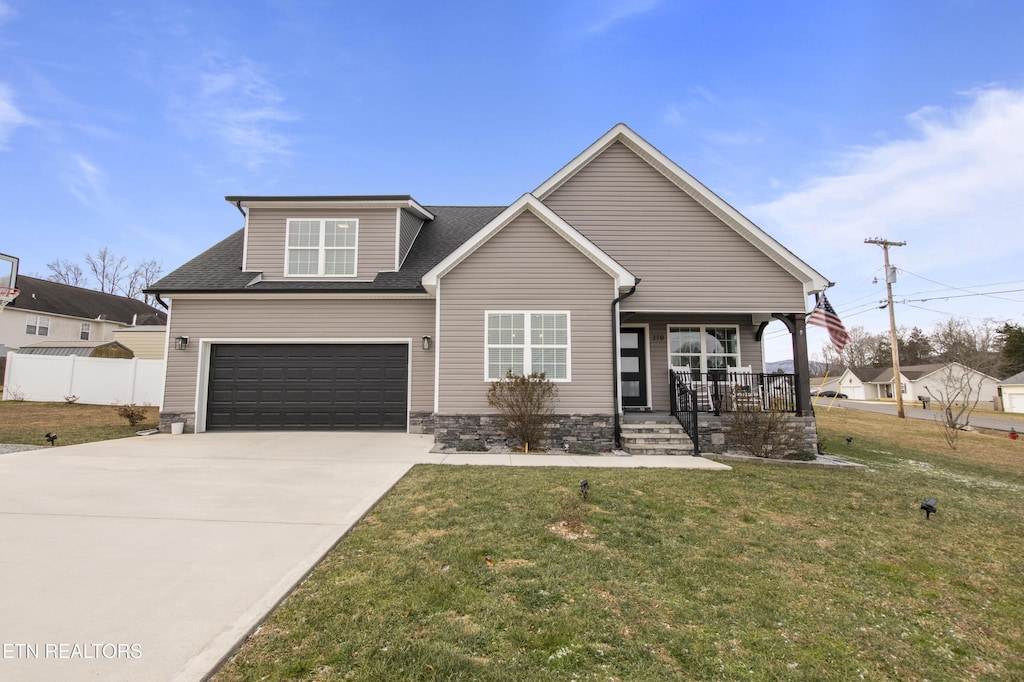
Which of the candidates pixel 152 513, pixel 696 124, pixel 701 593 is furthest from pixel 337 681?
pixel 696 124

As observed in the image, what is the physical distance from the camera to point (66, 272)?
41.2 metres

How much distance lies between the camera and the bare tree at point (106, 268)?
133 feet

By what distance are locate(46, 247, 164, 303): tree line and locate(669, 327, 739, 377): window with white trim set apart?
47258 millimetres

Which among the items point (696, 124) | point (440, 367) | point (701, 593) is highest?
point (696, 124)

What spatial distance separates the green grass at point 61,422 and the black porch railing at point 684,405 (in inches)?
520

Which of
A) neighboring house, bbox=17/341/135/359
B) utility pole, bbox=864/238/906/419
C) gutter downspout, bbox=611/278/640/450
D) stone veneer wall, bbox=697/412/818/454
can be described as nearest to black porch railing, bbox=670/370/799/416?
stone veneer wall, bbox=697/412/818/454

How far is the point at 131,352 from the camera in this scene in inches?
916

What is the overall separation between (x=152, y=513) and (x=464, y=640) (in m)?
4.20

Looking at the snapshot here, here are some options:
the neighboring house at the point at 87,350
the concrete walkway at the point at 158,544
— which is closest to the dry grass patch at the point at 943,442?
the concrete walkway at the point at 158,544

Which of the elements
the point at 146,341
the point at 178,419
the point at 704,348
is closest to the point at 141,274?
the point at 146,341

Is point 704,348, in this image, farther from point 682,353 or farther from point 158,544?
point 158,544

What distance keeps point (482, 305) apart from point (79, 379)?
58.9ft

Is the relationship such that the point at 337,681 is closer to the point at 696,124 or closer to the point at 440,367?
the point at 440,367

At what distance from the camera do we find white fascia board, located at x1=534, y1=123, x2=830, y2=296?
10844mm
